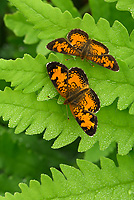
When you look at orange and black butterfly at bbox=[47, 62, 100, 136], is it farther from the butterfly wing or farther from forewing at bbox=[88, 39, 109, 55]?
forewing at bbox=[88, 39, 109, 55]

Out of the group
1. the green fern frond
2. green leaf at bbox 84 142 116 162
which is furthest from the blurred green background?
the green fern frond

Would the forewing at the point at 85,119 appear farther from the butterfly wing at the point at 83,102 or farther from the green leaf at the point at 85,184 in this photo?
the green leaf at the point at 85,184

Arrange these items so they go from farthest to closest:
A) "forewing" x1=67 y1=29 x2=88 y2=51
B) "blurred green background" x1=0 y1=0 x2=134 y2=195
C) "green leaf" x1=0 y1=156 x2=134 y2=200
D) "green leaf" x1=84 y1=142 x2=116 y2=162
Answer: "blurred green background" x1=0 y1=0 x2=134 y2=195, "green leaf" x1=84 y1=142 x2=116 y2=162, "forewing" x1=67 y1=29 x2=88 y2=51, "green leaf" x1=0 y1=156 x2=134 y2=200

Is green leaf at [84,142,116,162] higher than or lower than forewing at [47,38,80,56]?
lower

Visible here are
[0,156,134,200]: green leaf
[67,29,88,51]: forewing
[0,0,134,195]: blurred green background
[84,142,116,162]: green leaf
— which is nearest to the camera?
[0,156,134,200]: green leaf

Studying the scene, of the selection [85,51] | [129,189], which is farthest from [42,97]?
[129,189]

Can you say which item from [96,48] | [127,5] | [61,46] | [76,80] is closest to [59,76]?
[76,80]

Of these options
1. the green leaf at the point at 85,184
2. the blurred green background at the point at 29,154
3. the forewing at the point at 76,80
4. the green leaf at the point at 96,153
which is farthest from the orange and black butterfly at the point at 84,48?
the green leaf at the point at 96,153
